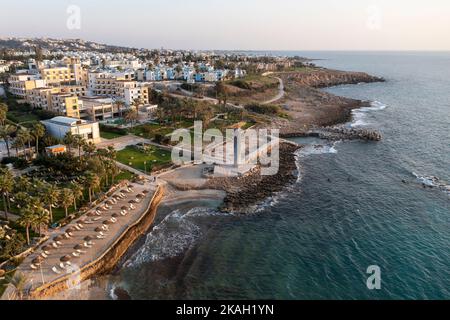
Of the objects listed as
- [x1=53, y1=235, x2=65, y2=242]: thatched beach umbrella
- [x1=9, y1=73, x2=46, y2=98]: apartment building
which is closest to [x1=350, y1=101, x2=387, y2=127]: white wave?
[x1=53, y1=235, x2=65, y2=242]: thatched beach umbrella

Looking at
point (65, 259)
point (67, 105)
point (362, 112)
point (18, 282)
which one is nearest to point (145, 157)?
point (65, 259)

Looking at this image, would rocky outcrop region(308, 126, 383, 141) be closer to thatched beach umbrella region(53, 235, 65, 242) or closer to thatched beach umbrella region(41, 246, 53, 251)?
thatched beach umbrella region(53, 235, 65, 242)

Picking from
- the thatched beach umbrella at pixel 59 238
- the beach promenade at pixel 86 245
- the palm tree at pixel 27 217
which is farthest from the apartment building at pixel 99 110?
the palm tree at pixel 27 217

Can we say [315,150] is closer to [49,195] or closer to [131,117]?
[131,117]

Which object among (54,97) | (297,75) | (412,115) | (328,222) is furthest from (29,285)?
(297,75)

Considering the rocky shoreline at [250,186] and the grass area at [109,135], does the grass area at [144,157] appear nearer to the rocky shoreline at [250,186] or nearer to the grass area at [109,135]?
the grass area at [109,135]
